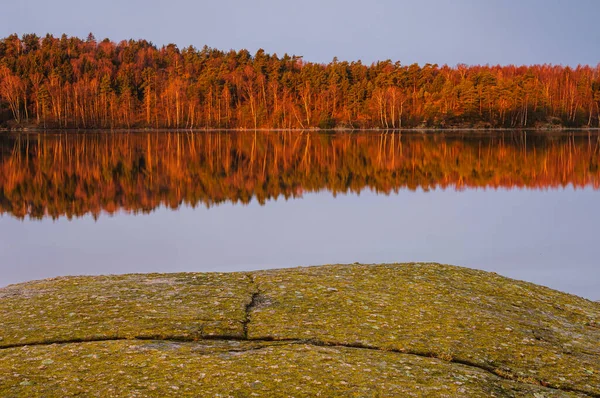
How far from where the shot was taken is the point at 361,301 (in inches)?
404

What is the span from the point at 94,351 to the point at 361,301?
14.1 feet

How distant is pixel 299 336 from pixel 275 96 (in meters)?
159

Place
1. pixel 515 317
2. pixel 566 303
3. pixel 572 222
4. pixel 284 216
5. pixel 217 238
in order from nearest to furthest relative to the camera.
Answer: pixel 515 317 → pixel 566 303 → pixel 217 238 → pixel 572 222 → pixel 284 216

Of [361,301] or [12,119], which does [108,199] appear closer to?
[361,301]

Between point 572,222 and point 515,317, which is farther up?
point 515,317

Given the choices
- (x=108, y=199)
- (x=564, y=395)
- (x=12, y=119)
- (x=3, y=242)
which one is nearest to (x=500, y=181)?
(x=108, y=199)

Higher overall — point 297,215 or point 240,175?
point 240,175

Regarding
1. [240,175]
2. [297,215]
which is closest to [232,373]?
[297,215]

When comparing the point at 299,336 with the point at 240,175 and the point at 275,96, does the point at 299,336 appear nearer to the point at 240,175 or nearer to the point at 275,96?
the point at 240,175

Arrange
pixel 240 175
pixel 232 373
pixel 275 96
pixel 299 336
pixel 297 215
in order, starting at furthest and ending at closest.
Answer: pixel 275 96 < pixel 240 175 < pixel 297 215 < pixel 299 336 < pixel 232 373

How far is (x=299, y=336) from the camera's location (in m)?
8.70

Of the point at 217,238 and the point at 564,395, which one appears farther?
the point at 217,238

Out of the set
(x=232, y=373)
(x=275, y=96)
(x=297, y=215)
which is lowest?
(x=297, y=215)

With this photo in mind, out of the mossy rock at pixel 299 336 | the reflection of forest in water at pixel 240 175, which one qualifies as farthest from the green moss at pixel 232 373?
the reflection of forest in water at pixel 240 175
